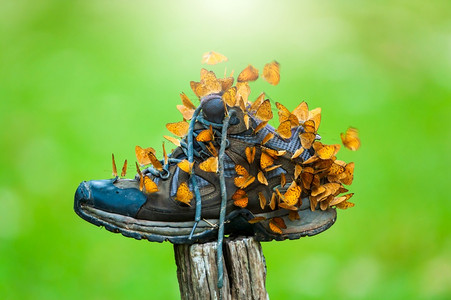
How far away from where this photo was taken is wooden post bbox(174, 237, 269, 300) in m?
1.93

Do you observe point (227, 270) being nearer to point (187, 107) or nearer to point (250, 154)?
point (250, 154)

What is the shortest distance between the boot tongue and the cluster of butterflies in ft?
0.08

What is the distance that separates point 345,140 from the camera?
2178mm

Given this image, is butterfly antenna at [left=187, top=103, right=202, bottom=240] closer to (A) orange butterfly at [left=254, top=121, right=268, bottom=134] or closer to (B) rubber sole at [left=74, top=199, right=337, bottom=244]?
(B) rubber sole at [left=74, top=199, right=337, bottom=244]

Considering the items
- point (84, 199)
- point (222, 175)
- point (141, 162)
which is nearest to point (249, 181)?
point (222, 175)

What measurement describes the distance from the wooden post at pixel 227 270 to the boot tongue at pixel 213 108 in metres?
0.38

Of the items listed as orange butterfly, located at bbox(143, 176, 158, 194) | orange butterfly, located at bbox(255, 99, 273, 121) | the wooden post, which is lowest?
the wooden post

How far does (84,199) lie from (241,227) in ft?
1.62

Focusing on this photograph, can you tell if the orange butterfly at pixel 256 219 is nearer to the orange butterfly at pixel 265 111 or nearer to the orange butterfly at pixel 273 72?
the orange butterfly at pixel 265 111

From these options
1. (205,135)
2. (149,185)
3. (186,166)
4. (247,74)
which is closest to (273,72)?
(247,74)

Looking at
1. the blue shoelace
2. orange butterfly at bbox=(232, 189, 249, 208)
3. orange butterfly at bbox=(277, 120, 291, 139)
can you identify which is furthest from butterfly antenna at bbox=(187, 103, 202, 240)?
orange butterfly at bbox=(277, 120, 291, 139)

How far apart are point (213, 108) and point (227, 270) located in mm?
503

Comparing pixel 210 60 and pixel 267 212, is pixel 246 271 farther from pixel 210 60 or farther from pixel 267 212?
pixel 210 60

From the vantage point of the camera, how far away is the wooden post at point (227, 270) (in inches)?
76.0
